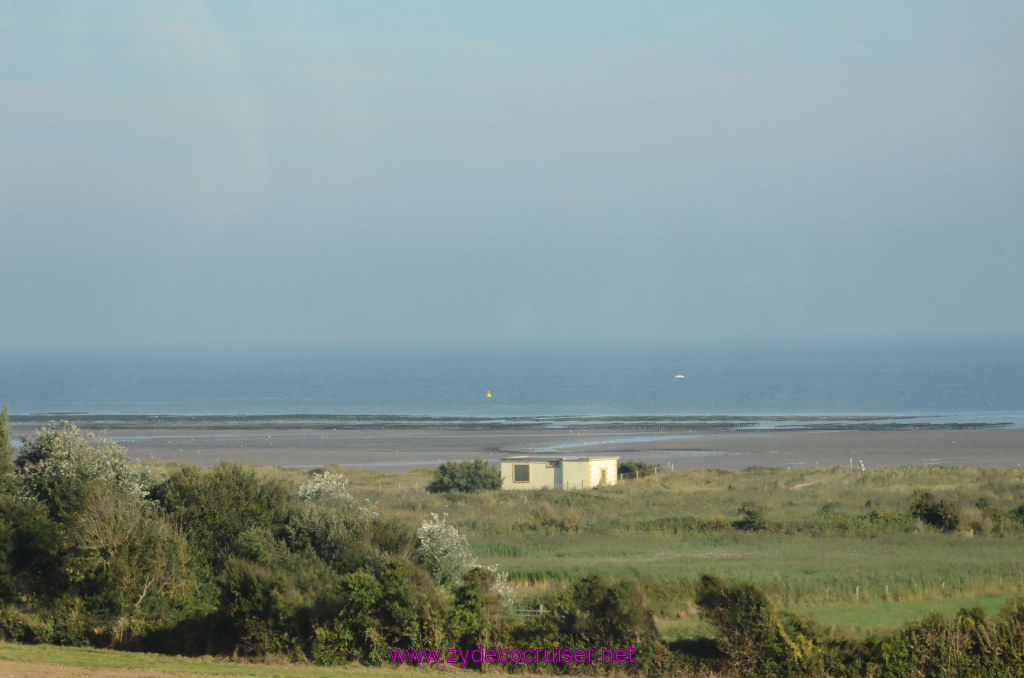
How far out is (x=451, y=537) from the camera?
18734mm

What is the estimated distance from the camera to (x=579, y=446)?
68312 millimetres

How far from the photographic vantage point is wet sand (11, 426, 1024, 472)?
58.9m

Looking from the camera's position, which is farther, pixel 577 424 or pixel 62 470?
pixel 577 424

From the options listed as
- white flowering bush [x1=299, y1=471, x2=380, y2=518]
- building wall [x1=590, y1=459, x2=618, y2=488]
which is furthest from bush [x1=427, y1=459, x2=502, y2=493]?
white flowering bush [x1=299, y1=471, x2=380, y2=518]

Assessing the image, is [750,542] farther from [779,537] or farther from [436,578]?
[436,578]

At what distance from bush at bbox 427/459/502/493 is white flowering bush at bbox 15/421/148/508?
23747 millimetres

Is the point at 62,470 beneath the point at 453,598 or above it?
above

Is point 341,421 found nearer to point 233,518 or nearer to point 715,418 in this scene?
point 715,418

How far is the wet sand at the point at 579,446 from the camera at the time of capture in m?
58.9

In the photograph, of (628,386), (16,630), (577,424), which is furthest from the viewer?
(628,386)

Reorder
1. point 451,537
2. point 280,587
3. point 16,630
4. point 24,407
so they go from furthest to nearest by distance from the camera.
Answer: point 24,407
point 451,537
point 16,630
point 280,587

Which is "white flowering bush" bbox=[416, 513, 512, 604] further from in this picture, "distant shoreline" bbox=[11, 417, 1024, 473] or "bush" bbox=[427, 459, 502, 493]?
"distant shoreline" bbox=[11, 417, 1024, 473]

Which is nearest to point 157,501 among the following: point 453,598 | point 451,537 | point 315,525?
point 315,525

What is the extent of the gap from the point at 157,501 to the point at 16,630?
459 cm
